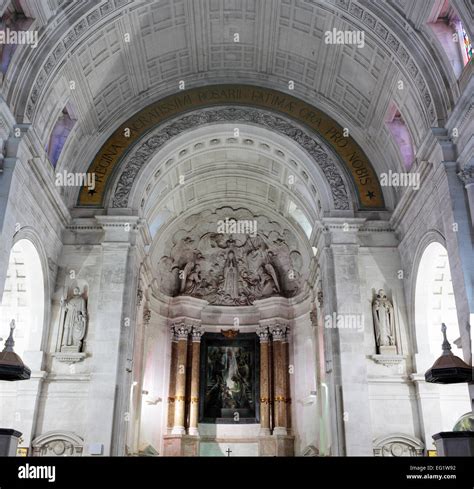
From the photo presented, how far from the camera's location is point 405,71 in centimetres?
1442

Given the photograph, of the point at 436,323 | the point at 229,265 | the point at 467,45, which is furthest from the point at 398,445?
the point at 229,265

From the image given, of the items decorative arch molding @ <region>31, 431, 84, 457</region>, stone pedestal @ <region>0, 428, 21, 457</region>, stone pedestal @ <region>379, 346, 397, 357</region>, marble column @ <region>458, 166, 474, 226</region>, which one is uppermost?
marble column @ <region>458, 166, 474, 226</region>

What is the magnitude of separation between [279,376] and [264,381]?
0.65 metres

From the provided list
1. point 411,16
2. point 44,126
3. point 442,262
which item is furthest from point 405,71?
point 44,126

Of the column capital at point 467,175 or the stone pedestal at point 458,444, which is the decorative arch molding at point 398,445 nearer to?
the stone pedestal at point 458,444

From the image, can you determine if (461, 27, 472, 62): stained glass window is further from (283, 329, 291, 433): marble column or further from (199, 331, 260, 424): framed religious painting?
(199, 331, 260, 424): framed religious painting

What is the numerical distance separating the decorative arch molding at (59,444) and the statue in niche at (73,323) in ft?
7.28

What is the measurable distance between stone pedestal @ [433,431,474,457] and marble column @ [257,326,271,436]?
39.6 feet

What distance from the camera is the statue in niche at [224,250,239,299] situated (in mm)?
23666

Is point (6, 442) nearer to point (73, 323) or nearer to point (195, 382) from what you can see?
point (73, 323)

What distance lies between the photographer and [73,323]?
1564 centimetres

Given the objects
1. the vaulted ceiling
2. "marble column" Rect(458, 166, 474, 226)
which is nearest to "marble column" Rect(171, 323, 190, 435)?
the vaulted ceiling

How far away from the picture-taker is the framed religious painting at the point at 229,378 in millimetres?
21812

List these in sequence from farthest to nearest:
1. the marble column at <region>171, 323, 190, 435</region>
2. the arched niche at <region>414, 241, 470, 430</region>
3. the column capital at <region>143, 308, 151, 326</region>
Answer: the marble column at <region>171, 323, 190, 435</region> < the column capital at <region>143, 308, 151, 326</region> < the arched niche at <region>414, 241, 470, 430</region>
